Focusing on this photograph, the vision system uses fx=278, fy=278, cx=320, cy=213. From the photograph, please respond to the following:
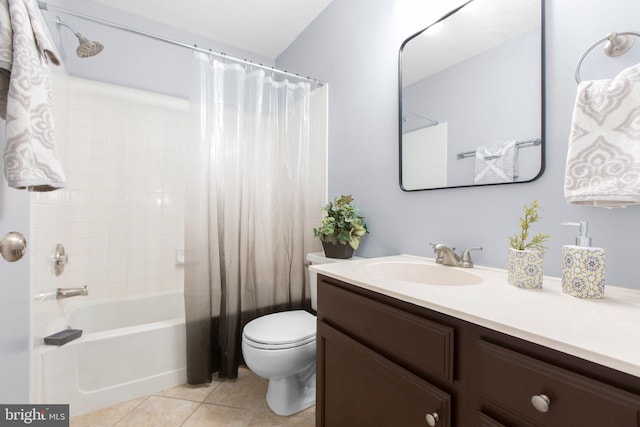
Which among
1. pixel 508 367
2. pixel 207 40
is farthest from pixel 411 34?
pixel 207 40

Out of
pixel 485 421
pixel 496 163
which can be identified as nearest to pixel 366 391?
pixel 485 421

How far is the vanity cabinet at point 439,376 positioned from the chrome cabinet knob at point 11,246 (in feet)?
2.86

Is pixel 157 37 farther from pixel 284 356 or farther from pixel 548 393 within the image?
pixel 548 393

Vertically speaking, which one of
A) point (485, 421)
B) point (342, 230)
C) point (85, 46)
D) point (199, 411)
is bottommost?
point (199, 411)

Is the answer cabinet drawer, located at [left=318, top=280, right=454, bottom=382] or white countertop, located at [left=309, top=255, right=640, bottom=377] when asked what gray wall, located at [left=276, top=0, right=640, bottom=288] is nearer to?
white countertop, located at [left=309, top=255, right=640, bottom=377]

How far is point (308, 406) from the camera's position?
1.53m

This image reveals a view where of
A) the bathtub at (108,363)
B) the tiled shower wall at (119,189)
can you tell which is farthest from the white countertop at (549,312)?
the tiled shower wall at (119,189)

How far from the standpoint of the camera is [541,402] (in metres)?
0.50

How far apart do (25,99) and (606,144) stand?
4.93ft

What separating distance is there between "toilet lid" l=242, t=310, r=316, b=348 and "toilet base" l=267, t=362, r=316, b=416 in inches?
10.4

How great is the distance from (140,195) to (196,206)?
33.1 inches

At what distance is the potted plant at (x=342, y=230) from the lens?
1619mm

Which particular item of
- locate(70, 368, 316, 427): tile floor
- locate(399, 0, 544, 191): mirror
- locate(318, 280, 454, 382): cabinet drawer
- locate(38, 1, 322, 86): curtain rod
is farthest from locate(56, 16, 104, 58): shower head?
locate(70, 368, 316, 427): tile floor

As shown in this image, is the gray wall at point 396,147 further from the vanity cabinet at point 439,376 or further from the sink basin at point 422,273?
the vanity cabinet at point 439,376
